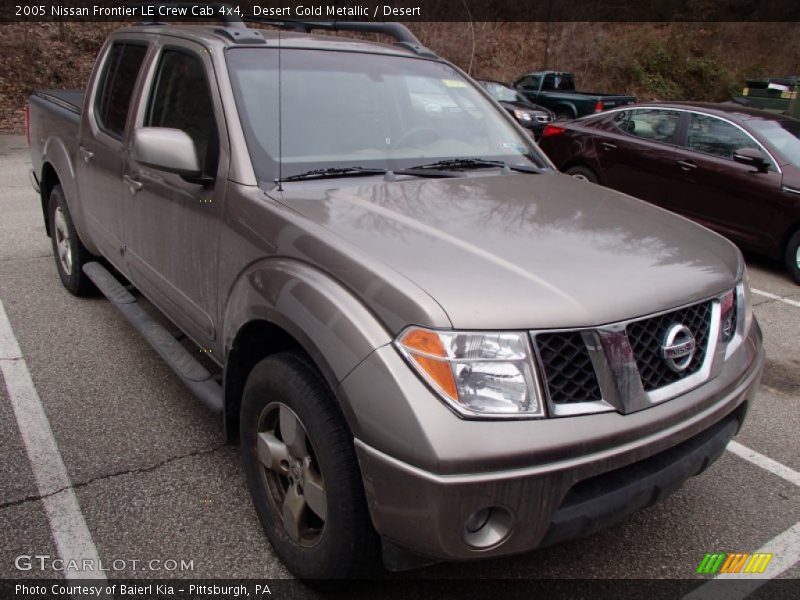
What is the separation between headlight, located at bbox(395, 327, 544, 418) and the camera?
181 cm

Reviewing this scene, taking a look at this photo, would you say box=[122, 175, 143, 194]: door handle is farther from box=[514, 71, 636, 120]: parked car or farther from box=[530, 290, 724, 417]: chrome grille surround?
box=[514, 71, 636, 120]: parked car

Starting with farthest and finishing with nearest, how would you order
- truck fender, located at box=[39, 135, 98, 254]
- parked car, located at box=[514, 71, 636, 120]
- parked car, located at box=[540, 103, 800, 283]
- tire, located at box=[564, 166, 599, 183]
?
parked car, located at box=[514, 71, 636, 120], tire, located at box=[564, 166, 599, 183], parked car, located at box=[540, 103, 800, 283], truck fender, located at box=[39, 135, 98, 254]

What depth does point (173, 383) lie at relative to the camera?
12.6 ft

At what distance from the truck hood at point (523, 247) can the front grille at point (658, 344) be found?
0.04m

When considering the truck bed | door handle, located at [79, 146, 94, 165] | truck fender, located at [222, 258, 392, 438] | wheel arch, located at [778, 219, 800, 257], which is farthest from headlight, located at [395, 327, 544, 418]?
wheel arch, located at [778, 219, 800, 257]

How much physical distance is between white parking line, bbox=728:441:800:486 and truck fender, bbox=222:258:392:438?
2181 millimetres

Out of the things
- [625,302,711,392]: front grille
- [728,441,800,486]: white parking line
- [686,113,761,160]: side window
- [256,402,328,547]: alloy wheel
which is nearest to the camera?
[625,302,711,392]: front grille

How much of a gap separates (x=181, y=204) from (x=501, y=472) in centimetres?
193

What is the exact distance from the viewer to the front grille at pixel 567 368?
1866 millimetres

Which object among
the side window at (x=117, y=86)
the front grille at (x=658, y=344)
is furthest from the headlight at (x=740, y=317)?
the side window at (x=117, y=86)

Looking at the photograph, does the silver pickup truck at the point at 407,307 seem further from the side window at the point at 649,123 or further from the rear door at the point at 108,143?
the side window at the point at 649,123

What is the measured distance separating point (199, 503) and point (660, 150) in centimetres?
651

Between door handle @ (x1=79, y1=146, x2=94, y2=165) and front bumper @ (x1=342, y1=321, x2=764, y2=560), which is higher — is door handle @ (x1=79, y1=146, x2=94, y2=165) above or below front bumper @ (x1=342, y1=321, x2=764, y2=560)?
above

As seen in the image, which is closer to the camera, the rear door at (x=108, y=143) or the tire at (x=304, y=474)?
the tire at (x=304, y=474)
